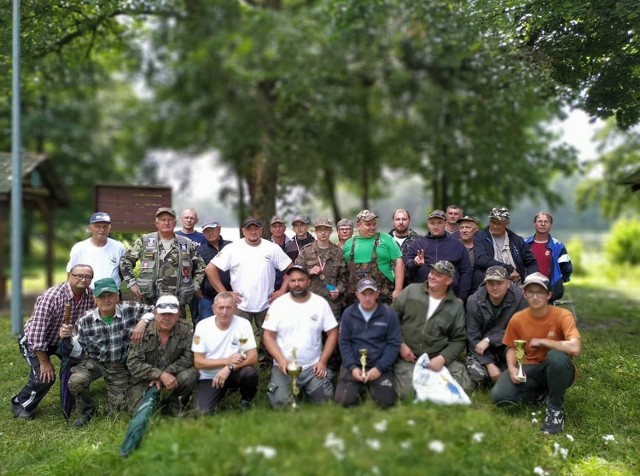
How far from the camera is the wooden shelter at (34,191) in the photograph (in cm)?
1306

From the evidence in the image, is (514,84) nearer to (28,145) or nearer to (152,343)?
(152,343)

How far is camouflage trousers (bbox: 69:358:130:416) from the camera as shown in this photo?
19.9 ft

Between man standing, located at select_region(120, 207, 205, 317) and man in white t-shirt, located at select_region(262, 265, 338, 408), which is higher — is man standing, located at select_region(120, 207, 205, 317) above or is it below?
above

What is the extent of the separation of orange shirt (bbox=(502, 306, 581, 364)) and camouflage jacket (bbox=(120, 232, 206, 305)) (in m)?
3.72

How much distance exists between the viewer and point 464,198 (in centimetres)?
1798

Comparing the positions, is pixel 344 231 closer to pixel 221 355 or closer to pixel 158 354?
pixel 221 355

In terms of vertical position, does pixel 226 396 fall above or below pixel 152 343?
below

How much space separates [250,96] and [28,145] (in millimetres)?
13816

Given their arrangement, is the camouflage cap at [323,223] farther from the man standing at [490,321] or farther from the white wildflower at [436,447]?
the white wildflower at [436,447]

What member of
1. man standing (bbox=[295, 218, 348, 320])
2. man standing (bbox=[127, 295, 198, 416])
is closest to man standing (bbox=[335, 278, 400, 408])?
man standing (bbox=[295, 218, 348, 320])

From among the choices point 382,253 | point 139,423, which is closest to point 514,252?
point 382,253

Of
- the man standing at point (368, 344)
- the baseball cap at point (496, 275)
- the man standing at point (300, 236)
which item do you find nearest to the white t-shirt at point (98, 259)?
the man standing at point (300, 236)

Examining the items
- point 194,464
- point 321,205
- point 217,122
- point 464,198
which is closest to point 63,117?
point 217,122

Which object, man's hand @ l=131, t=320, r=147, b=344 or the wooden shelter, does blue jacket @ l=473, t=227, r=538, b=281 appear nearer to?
man's hand @ l=131, t=320, r=147, b=344
